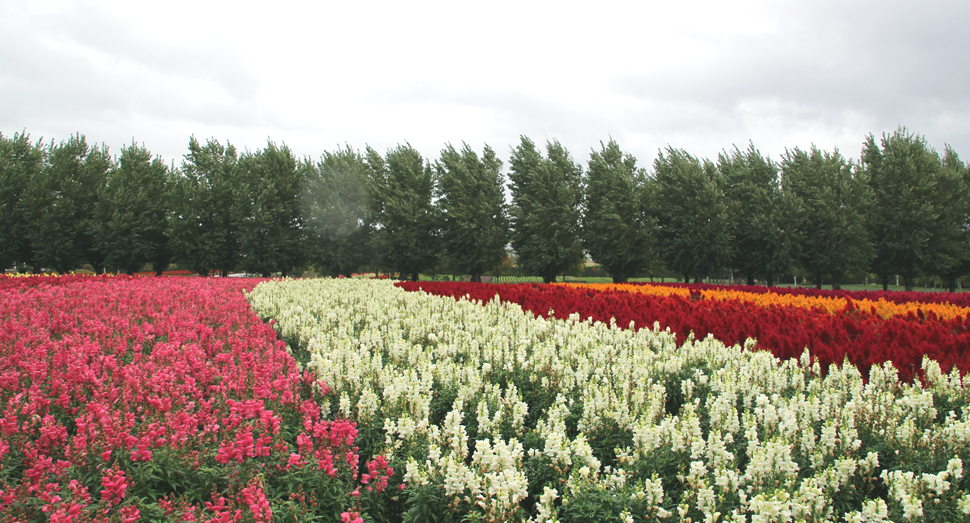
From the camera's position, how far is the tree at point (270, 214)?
38625mm

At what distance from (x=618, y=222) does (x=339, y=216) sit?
19.9m

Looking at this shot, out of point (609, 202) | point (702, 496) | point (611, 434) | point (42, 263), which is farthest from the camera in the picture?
point (42, 263)

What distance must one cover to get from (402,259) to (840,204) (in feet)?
93.4

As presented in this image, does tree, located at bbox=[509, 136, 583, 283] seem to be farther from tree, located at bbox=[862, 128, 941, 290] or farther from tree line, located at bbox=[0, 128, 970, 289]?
tree, located at bbox=[862, 128, 941, 290]

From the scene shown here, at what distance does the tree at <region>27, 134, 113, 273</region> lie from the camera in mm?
37250

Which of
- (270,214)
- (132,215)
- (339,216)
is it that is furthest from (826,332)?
(132,215)

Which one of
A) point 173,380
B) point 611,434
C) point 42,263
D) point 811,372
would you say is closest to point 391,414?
point 611,434

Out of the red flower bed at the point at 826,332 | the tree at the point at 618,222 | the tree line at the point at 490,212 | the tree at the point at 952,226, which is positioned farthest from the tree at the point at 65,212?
the tree at the point at 952,226

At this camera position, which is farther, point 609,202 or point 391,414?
point 609,202

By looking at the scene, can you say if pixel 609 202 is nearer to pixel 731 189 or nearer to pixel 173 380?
pixel 731 189

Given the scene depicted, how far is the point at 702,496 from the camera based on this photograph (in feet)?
9.29

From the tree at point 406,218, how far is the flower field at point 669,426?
104 ft

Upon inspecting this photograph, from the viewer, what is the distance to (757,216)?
31172 mm

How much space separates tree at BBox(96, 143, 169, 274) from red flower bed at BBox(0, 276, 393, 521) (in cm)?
3800
